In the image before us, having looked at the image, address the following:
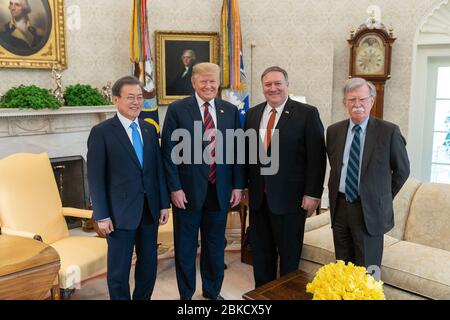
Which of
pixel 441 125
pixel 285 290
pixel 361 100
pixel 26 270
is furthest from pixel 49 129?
pixel 441 125

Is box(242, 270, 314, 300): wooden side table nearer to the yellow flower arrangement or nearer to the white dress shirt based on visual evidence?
the yellow flower arrangement

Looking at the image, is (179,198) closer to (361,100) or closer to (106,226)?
(106,226)

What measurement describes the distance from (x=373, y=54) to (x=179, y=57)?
8.29 ft

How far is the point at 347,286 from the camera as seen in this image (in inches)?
65.7

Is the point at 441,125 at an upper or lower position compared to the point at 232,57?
lower

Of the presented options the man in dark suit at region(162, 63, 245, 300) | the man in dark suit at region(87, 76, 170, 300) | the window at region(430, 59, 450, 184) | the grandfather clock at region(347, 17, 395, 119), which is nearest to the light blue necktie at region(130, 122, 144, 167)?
the man in dark suit at region(87, 76, 170, 300)

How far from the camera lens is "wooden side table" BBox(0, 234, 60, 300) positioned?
1.95 meters

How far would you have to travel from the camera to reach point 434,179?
5641 mm

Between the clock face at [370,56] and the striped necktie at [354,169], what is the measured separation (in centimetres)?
331

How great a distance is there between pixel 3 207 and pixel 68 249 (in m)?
0.53

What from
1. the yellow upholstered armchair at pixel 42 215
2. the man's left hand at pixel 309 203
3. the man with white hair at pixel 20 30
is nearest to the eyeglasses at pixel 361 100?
the man's left hand at pixel 309 203

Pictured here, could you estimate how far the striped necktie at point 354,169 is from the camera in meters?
2.30

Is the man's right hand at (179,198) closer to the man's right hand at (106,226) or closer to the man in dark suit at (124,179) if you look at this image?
the man in dark suit at (124,179)
